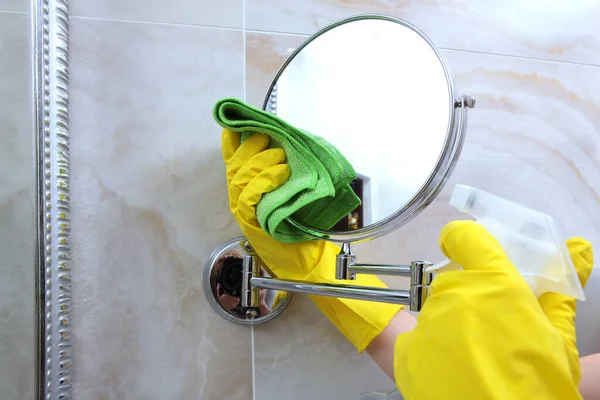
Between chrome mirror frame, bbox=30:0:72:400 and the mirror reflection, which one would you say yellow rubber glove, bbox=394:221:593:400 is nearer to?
the mirror reflection

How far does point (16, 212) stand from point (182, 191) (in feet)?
0.83

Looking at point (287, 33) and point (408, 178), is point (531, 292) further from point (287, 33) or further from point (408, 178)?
point (287, 33)

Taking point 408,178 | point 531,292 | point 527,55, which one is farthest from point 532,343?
point 527,55

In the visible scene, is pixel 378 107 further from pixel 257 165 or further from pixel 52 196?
pixel 52 196

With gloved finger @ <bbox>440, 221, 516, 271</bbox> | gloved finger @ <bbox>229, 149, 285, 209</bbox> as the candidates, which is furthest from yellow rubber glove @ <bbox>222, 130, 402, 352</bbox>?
gloved finger @ <bbox>440, 221, 516, 271</bbox>

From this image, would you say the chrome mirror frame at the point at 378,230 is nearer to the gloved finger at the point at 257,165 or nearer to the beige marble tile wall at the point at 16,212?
the gloved finger at the point at 257,165

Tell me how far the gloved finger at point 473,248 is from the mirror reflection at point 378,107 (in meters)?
0.22

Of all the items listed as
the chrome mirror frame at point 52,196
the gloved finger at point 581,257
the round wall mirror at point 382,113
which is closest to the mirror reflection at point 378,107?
the round wall mirror at point 382,113

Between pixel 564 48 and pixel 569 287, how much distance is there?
77cm

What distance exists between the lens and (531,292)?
1.30 ft

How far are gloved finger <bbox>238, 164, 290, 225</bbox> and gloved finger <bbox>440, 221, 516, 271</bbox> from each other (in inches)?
10.5

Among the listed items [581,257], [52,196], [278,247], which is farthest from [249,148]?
[581,257]

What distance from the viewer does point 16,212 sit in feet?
2.20

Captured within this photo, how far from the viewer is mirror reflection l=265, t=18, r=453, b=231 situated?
68 centimetres
